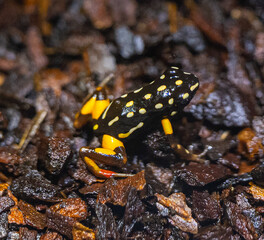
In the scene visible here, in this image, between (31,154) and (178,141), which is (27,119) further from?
(178,141)

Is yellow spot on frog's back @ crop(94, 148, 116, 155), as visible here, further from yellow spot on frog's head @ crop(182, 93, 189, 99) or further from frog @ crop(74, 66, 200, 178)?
yellow spot on frog's head @ crop(182, 93, 189, 99)

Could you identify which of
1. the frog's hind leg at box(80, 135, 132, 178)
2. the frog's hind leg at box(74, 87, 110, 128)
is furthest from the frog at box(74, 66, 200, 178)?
the frog's hind leg at box(74, 87, 110, 128)

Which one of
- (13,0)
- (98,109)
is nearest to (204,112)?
(98,109)

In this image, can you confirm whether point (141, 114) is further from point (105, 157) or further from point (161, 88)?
point (105, 157)

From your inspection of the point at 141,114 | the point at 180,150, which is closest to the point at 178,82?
the point at 141,114

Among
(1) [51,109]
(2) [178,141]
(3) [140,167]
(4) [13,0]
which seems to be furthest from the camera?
(4) [13,0]

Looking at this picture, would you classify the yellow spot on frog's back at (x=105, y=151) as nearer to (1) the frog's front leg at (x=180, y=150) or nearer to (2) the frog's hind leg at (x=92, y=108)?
(2) the frog's hind leg at (x=92, y=108)
